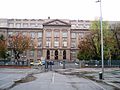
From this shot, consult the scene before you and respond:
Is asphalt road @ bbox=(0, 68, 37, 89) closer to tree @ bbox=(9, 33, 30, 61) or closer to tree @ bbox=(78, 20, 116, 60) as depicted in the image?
tree @ bbox=(78, 20, 116, 60)

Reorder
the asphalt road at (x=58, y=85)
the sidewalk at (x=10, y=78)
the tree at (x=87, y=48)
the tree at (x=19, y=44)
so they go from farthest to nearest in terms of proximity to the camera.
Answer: the tree at (x=19, y=44)
the tree at (x=87, y=48)
the sidewalk at (x=10, y=78)
the asphalt road at (x=58, y=85)

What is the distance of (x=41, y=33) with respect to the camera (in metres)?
140

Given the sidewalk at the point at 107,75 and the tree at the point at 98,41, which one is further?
the tree at the point at 98,41

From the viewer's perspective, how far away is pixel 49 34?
140m

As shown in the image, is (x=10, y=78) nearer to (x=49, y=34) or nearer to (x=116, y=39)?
(x=116, y=39)

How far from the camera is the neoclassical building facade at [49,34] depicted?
447 feet

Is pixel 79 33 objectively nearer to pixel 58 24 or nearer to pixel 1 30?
pixel 58 24

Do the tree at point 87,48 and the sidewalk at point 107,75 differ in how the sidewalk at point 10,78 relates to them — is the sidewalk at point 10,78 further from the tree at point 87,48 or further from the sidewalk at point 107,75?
the tree at point 87,48

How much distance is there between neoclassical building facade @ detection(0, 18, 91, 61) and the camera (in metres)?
136

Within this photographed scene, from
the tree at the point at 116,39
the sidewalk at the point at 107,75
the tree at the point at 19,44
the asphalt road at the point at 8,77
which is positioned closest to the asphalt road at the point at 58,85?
the asphalt road at the point at 8,77

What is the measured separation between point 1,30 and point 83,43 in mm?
61390

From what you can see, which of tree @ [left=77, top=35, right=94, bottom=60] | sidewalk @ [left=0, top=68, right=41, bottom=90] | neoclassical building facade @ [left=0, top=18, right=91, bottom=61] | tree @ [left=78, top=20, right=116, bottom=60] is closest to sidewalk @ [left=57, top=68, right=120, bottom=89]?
sidewalk @ [left=0, top=68, right=41, bottom=90]

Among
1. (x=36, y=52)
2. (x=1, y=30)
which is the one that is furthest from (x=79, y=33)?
(x=1, y=30)

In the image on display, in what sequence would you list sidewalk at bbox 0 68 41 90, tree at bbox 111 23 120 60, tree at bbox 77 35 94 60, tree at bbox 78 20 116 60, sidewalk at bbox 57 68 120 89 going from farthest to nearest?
tree at bbox 77 35 94 60 → tree at bbox 111 23 120 60 → tree at bbox 78 20 116 60 → sidewalk at bbox 57 68 120 89 → sidewalk at bbox 0 68 41 90
